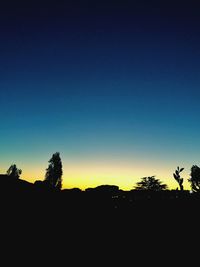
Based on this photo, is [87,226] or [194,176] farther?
[194,176]

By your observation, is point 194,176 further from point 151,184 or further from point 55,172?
point 55,172

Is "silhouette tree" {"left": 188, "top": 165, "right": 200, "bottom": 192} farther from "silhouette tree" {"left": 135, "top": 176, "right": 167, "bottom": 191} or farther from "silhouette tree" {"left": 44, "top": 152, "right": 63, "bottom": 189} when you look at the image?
"silhouette tree" {"left": 44, "top": 152, "right": 63, "bottom": 189}

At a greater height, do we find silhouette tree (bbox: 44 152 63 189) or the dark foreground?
silhouette tree (bbox: 44 152 63 189)

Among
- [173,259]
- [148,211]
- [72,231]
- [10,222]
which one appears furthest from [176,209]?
[10,222]

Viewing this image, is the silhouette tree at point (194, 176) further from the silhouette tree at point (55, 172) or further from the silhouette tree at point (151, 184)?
the silhouette tree at point (55, 172)

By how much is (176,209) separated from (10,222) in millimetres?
8571

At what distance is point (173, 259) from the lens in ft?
29.5

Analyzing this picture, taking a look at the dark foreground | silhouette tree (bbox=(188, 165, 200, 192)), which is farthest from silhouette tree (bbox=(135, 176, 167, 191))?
the dark foreground

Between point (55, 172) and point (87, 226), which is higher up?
point (55, 172)

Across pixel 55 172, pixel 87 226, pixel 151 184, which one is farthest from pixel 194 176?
pixel 87 226

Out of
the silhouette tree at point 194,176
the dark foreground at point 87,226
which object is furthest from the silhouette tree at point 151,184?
the dark foreground at point 87,226

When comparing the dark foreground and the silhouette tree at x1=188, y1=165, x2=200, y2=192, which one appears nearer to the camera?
the dark foreground

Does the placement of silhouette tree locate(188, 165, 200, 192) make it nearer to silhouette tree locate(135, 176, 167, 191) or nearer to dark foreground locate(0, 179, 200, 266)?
silhouette tree locate(135, 176, 167, 191)

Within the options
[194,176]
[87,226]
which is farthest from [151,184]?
[87,226]
